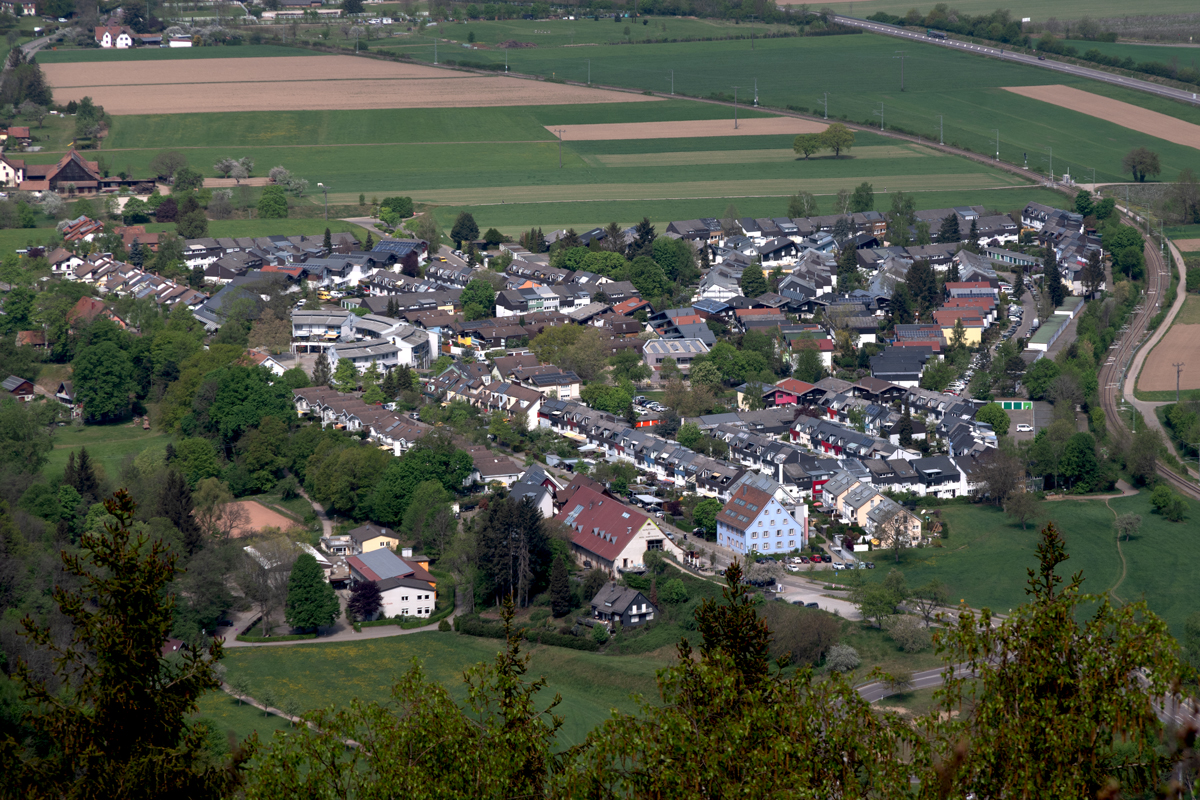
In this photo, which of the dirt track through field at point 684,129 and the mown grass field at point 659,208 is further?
the dirt track through field at point 684,129

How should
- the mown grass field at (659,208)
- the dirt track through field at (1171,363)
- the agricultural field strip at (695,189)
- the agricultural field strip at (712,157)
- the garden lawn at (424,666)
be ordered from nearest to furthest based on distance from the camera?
the garden lawn at (424,666) < the dirt track through field at (1171,363) < the mown grass field at (659,208) < the agricultural field strip at (695,189) < the agricultural field strip at (712,157)

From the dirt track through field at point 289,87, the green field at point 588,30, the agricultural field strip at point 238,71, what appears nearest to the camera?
the dirt track through field at point 289,87

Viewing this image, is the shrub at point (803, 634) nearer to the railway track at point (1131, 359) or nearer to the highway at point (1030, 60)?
the railway track at point (1131, 359)

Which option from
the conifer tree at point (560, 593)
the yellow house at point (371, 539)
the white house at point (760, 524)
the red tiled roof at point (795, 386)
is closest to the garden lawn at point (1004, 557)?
the white house at point (760, 524)

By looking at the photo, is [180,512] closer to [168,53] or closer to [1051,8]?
[168,53]

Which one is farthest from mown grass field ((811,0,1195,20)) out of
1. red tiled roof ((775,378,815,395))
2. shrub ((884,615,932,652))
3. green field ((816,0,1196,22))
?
shrub ((884,615,932,652))

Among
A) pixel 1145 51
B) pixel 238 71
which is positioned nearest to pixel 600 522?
pixel 238 71

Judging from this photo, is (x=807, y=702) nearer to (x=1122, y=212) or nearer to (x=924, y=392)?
(x=924, y=392)
